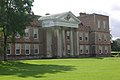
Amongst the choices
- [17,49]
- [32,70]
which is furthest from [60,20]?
[32,70]

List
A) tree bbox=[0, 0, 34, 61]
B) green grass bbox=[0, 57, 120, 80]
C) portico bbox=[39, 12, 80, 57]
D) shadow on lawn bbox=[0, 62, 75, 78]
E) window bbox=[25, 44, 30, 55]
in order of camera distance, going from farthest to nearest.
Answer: portico bbox=[39, 12, 80, 57] → window bbox=[25, 44, 30, 55] → tree bbox=[0, 0, 34, 61] → shadow on lawn bbox=[0, 62, 75, 78] → green grass bbox=[0, 57, 120, 80]

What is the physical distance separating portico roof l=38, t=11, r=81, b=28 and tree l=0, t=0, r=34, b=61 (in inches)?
746

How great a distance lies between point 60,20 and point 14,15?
2201 cm

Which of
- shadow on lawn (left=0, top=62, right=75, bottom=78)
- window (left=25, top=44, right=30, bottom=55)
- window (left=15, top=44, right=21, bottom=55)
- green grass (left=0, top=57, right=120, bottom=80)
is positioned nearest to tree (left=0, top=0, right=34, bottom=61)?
green grass (left=0, top=57, right=120, bottom=80)

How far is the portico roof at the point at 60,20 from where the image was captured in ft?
194

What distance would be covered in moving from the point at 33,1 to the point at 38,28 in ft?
68.9

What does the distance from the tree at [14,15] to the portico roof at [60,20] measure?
746 inches

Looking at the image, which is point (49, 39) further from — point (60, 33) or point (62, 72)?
point (62, 72)

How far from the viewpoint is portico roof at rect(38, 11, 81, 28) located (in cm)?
5924

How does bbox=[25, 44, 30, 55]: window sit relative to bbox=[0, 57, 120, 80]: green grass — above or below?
above

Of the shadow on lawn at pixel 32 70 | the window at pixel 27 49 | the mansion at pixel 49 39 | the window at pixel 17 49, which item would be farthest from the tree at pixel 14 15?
the window at pixel 27 49

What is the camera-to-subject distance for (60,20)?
60125 millimetres

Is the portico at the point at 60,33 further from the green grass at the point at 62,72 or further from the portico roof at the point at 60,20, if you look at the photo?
the green grass at the point at 62,72

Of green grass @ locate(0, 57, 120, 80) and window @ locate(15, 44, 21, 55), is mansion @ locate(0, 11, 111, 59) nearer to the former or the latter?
window @ locate(15, 44, 21, 55)
